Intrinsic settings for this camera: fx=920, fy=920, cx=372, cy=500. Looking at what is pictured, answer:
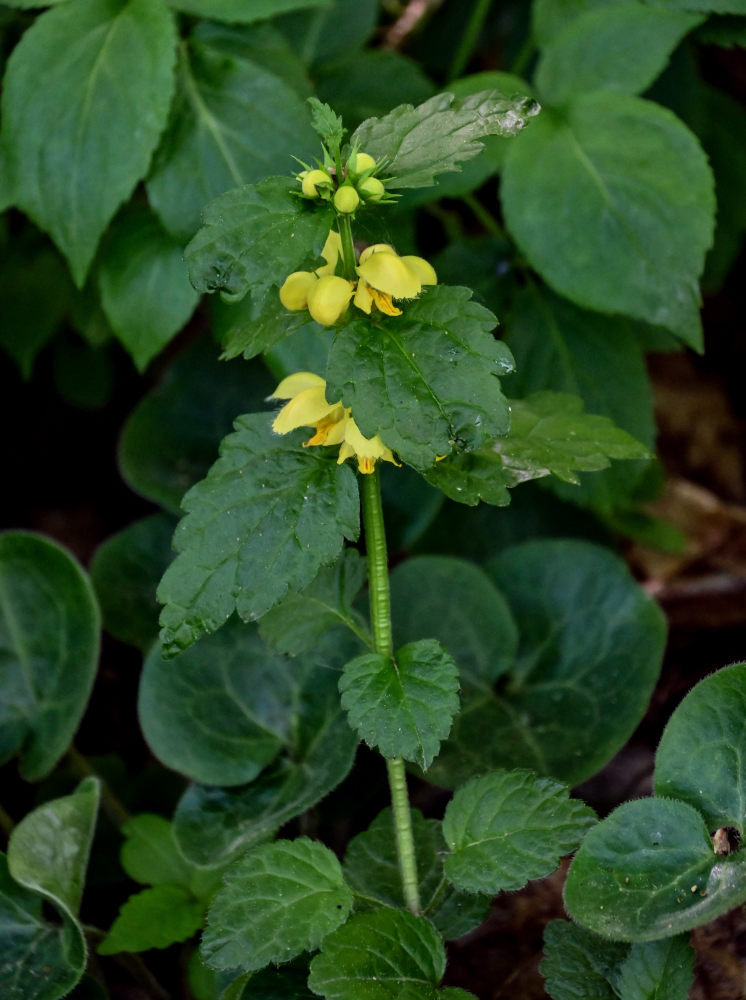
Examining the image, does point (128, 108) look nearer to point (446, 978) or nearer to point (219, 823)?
point (219, 823)

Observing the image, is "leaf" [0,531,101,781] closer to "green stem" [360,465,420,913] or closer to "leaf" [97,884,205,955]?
"leaf" [97,884,205,955]

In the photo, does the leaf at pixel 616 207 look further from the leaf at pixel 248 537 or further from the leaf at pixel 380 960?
the leaf at pixel 380 960

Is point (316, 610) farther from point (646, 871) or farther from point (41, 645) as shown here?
point (41, 645)

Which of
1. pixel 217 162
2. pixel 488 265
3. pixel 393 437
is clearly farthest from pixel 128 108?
pixel 393 437

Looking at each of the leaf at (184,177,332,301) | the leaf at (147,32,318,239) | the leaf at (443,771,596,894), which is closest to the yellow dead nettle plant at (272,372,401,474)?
the leaf at (184,177,332,301)

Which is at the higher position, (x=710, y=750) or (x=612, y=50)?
(x=612, y=50)

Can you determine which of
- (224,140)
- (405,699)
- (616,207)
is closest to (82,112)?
(224,140)
